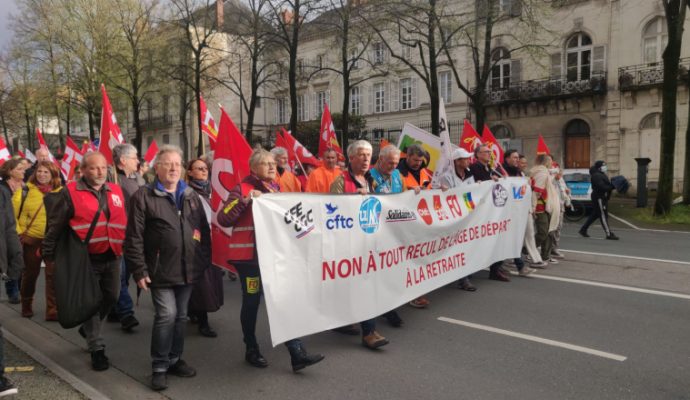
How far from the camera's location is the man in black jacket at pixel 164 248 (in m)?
3.86

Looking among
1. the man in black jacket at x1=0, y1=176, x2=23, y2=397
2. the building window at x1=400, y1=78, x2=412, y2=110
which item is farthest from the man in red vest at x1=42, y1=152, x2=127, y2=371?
the building window at x1=400, y1=78, x2=412, y2=110

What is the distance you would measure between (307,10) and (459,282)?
15650 mm

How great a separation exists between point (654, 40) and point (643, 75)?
1.87m

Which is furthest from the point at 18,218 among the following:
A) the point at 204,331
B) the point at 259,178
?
the point at 259,178

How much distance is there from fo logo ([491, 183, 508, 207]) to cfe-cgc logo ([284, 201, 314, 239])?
12.0 feet

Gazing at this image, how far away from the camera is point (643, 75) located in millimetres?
25578

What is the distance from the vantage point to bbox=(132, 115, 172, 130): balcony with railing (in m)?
50.7

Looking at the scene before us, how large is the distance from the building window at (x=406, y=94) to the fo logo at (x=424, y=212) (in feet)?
102

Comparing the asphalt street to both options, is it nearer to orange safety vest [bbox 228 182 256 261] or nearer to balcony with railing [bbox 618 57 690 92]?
orange safety vest [bbox 228 182 256 261]

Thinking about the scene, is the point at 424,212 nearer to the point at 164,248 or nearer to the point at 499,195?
the point at 499,195

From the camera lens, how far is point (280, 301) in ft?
13.3

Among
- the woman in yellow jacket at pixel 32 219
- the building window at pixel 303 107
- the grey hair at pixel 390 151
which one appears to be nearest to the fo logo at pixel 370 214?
the grey hair at pixel 390 151

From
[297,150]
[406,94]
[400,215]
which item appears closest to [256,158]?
[400,215]

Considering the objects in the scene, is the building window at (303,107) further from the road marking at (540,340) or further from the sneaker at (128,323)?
the road marking at (540,340)
